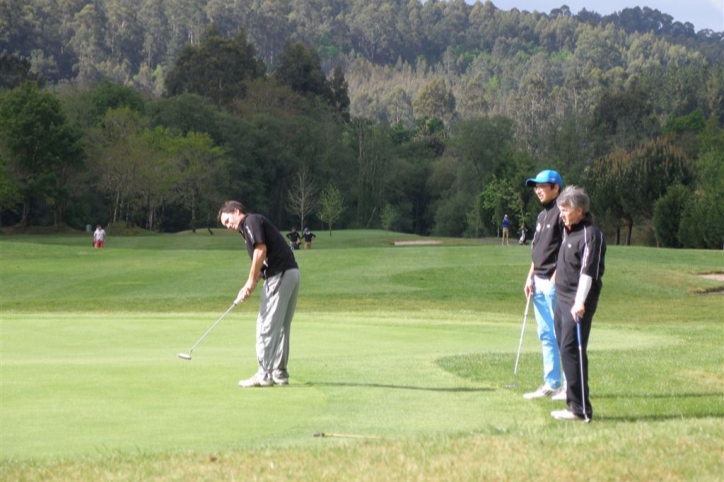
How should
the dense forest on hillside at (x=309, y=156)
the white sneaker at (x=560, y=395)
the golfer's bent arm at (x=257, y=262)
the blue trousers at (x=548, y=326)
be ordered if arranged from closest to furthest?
the white sneaker at (x=560, y=395) < the blue trousers at (x=548, y=326) < the golfer's bent arm at (x=257, y=262) < the dense forest on hillside at (x=309, y=156)

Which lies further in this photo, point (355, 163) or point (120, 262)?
point (355, 163)

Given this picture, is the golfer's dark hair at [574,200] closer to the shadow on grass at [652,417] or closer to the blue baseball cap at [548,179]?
the blue baseball cap at [548,179]

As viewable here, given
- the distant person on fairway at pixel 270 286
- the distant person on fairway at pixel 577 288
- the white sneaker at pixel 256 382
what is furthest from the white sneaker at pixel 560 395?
the white sneaker at pixel 256 382

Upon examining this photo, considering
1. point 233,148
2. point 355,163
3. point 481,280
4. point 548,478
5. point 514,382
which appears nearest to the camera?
point 548,478

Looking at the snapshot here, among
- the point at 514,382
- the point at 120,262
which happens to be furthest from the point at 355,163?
the point at 514,382

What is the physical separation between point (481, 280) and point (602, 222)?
51.9 m

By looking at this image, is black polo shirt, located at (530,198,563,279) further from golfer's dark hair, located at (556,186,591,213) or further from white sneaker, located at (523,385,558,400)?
white sneaker, located at (523,385,558,400)

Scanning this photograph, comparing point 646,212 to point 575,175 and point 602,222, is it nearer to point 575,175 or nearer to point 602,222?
point 602,222

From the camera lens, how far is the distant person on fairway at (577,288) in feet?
33.0

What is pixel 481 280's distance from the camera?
A: 4028cm

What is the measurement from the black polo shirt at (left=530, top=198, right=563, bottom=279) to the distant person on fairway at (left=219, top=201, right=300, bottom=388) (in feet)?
8.87

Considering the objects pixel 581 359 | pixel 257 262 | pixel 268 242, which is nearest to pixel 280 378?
pixel 257 262

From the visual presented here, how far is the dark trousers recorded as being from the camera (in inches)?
399

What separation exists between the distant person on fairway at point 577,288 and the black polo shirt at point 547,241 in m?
1.05
